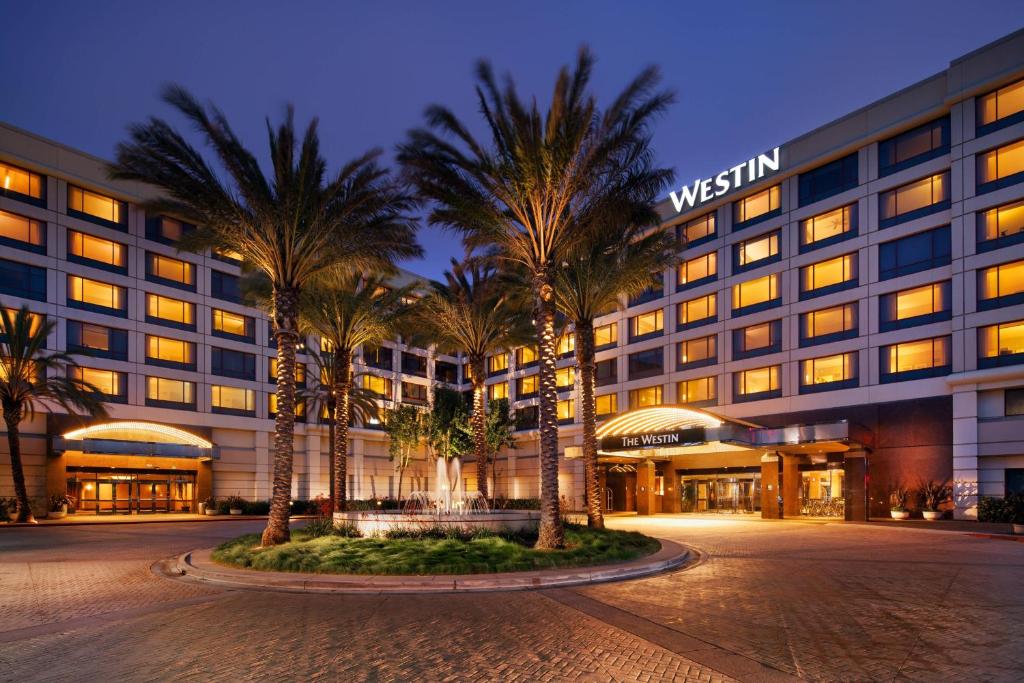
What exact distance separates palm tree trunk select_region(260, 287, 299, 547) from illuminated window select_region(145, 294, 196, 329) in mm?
34325

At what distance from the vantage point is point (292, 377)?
2202cm

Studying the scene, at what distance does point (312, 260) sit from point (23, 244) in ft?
109

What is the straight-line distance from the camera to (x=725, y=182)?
159 ft

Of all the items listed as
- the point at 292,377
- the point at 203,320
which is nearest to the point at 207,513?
the point at 203,320

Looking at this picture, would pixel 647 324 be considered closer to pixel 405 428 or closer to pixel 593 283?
pixel 405 428

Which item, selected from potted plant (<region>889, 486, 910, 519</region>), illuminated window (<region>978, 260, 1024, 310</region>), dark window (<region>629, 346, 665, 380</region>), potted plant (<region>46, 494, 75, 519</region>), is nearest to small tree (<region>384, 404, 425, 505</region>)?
dark window (<region>629, 346, 665, 380</region>)

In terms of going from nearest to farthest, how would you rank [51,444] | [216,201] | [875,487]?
[216,201] → [875,487] → [51,444]

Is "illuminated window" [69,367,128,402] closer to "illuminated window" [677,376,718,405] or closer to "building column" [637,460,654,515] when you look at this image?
"building column" [637,460,654,515]

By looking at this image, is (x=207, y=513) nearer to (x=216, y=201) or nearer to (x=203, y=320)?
(x=203, y=320)

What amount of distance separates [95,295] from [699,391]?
4164 cm

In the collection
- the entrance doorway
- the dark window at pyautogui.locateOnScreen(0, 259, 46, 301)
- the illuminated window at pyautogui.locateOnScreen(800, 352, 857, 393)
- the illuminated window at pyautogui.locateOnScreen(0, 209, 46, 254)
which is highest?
the illuminated window at pyautogui.locateOnScreen(0, 209, 46, 254)

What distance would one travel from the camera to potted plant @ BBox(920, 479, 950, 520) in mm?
35250

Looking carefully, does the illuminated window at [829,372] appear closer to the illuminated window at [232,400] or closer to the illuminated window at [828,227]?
the illuminated window at [828,227]

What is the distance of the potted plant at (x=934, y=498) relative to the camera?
1388 inches
